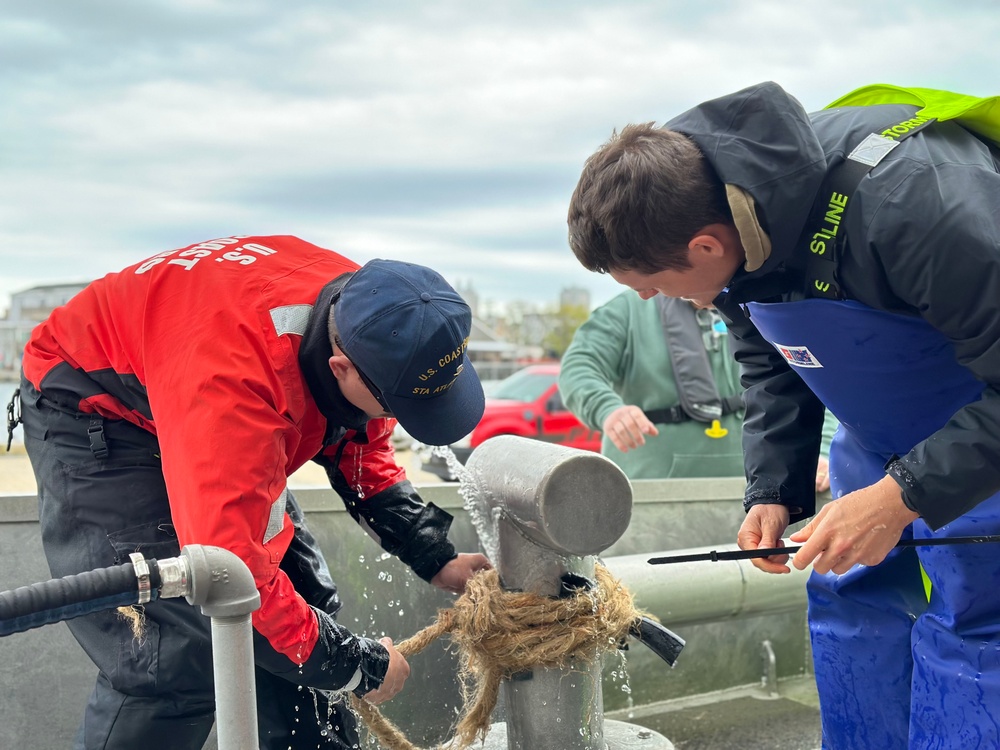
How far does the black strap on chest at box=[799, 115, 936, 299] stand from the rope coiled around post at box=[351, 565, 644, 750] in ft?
2.94

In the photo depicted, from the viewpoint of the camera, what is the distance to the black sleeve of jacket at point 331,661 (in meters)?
1.99

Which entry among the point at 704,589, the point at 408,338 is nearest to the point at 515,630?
the point at 408,338

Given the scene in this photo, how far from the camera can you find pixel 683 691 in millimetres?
3779

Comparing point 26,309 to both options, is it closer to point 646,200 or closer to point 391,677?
point 391,677

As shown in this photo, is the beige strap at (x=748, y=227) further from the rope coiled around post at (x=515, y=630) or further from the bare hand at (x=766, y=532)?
the rope coiled around post at (x=515, y=630)

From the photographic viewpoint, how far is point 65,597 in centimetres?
114

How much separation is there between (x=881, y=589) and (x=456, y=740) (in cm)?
105

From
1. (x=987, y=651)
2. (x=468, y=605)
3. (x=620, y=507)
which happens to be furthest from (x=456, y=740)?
(x=987, y=651)

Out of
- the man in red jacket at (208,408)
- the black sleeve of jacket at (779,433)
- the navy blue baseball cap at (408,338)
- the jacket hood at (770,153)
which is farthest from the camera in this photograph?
the black sleeve of jacket at (779,433)

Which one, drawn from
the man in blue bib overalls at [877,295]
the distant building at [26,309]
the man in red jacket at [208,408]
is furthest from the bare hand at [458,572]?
the distant building at [26,309]

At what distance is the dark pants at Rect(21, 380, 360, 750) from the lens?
6.72ft

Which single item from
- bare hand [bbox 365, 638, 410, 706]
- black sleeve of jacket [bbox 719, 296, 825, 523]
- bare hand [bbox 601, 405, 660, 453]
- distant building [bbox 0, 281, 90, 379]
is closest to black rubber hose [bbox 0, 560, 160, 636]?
bare hand [bbox 365, 638, 410, 706]

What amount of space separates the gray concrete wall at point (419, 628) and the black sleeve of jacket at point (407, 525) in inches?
14.2

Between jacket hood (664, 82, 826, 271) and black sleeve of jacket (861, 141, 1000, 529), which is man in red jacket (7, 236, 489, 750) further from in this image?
black sleeve of jacket (861, 141, 1000, 529)
